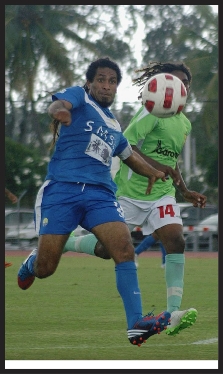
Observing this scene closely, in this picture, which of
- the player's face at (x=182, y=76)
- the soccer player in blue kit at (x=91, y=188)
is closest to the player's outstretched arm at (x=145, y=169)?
the soccer player in blue kit at (x=91, y=188)

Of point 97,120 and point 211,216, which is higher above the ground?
point 97,120

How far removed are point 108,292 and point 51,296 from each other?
105cm

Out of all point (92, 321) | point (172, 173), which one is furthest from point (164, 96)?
point (92, 321)

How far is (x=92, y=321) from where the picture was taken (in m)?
11.4

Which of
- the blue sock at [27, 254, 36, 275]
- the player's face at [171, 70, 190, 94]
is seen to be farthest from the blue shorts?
the player's face at [171, 70, 190, 94]

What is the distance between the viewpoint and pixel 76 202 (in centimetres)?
745

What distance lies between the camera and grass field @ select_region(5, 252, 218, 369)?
29.3 ft

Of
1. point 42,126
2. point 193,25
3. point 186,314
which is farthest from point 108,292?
point 193,25

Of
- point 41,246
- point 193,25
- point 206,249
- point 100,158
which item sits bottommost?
point 206,249

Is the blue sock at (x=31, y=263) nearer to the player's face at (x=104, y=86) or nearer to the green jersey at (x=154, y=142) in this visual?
the green jersey at (x=154, y=142)

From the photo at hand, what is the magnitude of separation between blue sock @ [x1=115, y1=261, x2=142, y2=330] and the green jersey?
150cm

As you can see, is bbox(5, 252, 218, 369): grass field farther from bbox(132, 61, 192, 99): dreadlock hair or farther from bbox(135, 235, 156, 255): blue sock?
bbox(132, 61, 192, 99): dreadlock hair

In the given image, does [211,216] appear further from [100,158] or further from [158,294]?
[100,158]

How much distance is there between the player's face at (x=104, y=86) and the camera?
7477mm
